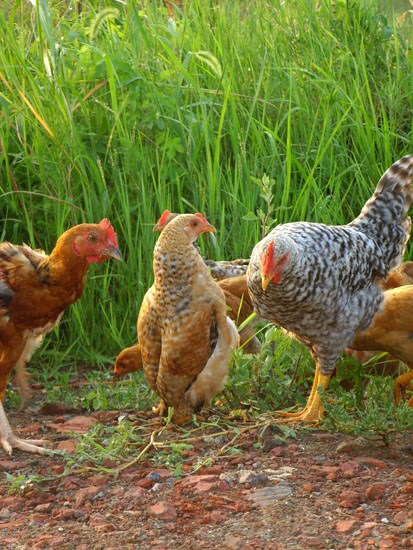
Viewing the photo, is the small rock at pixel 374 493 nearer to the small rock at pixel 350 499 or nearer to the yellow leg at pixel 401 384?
the small rock at pixel 350 499

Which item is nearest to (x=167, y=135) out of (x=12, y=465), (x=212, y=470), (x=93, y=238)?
(x=93, y=238)

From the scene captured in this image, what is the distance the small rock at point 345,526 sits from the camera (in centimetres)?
305

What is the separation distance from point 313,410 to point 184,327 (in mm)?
757

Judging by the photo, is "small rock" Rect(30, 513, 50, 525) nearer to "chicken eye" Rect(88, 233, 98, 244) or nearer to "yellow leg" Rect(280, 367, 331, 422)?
"yellow leg" Rect(280, 367, 331, 422)

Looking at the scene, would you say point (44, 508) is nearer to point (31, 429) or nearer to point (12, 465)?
→ point (12, 465)

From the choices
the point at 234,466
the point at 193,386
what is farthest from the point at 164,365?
the point at 234,466

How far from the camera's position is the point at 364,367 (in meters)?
4.96

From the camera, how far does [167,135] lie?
19.0ft

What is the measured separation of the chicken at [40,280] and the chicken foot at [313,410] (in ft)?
3.89

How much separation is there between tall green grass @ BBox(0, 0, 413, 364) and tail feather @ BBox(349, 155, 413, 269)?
3.00ft

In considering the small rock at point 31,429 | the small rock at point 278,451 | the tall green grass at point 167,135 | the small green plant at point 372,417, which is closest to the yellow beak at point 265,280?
the small green plant at point 372,417

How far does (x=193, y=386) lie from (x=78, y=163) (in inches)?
79.8

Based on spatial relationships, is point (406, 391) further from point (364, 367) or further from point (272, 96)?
point (272, 96)

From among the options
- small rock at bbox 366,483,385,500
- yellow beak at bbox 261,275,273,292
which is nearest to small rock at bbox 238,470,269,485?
small rock at bbox 366,483,385,500
